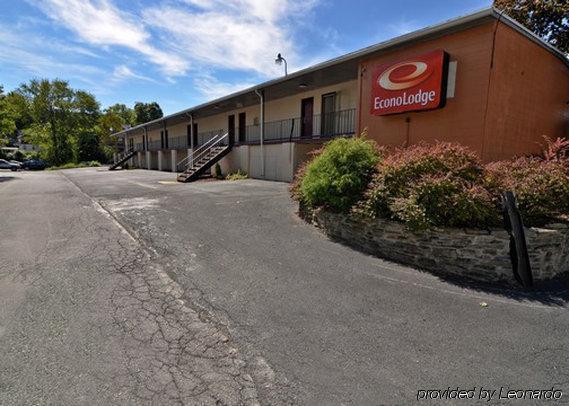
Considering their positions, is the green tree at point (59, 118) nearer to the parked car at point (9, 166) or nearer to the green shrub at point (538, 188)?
the parked car at point (9, 166)

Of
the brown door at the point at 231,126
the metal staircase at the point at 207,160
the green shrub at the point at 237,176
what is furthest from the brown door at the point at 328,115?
the brown door at the point at 231,126

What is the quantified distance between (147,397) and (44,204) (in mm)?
10446

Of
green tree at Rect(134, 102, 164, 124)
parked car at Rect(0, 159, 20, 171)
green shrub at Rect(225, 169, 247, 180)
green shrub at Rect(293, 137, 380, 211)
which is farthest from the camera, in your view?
green tree at Rect(134, 102, 164, 124)

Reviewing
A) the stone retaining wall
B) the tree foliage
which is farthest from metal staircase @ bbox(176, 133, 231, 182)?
the tree foliage

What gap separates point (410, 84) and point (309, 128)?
25.5ft

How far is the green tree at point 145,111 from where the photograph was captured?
7200cm

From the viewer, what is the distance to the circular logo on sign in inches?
328

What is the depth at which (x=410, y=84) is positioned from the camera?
8586 mm

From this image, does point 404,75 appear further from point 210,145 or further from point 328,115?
point 210,145

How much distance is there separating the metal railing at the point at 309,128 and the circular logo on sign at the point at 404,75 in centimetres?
350

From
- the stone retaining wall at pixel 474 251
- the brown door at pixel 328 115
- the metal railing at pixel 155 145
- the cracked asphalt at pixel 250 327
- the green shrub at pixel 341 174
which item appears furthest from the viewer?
the metal railing at pixel 155 145

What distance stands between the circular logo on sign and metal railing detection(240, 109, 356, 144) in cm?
350

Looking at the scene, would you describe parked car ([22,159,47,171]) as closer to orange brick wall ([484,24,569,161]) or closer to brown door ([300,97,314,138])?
brown door ([300,97,314,138])

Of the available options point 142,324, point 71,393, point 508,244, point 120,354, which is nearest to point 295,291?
point 142,324
